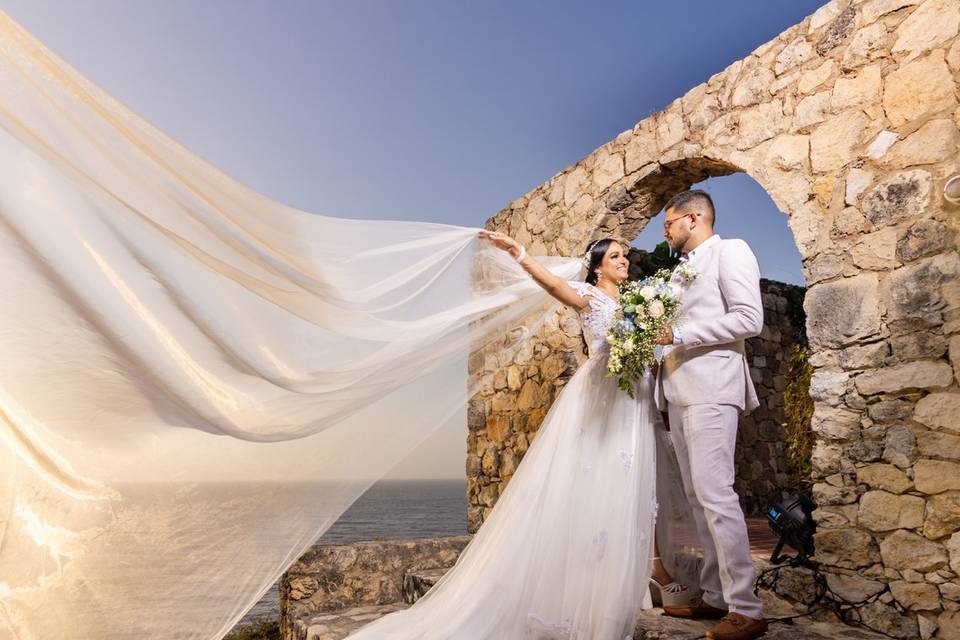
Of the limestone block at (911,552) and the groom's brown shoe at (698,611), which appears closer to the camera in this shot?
the limestone block at (911,552)

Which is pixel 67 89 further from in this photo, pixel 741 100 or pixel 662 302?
pixel 741 100

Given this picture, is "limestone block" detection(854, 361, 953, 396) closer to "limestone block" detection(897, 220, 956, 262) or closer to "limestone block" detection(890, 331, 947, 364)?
"limestone block" detection(890, 331, 947, 364)

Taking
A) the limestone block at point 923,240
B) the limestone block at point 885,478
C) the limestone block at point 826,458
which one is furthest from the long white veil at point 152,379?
the limestone block at point 923,240

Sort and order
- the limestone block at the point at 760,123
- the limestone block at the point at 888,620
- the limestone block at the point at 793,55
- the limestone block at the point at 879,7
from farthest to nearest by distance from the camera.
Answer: the limestone block at the point at 760,123 → the limestone block at the point at 793,55 → the limestone block at the point at 879,7 → the limestone block at the point at 888,620

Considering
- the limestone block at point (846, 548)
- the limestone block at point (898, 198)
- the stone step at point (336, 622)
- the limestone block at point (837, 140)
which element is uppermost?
the limestone block at point (837, 140)

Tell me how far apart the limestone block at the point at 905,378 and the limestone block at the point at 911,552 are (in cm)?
61

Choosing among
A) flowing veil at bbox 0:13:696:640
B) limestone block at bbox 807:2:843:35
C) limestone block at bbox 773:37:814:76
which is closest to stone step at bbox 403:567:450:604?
flowing veil at bbox 0:13:696:640

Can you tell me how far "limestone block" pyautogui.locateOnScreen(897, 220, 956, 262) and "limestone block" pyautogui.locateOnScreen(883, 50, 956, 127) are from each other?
0.52m

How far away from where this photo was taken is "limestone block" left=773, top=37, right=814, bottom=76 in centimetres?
355

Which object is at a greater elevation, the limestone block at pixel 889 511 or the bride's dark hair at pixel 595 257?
the bride's dark hair at pixel 595 257

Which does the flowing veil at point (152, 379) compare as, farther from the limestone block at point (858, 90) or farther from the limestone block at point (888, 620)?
the limestone block at point (858, 90)

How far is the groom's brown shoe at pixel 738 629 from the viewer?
2.39 meters

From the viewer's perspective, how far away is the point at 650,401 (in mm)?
2998

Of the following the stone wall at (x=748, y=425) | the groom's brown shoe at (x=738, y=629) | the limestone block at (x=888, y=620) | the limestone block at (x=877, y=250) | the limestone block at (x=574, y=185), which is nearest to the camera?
the groom's brown shoe at (x=738, y=629)
